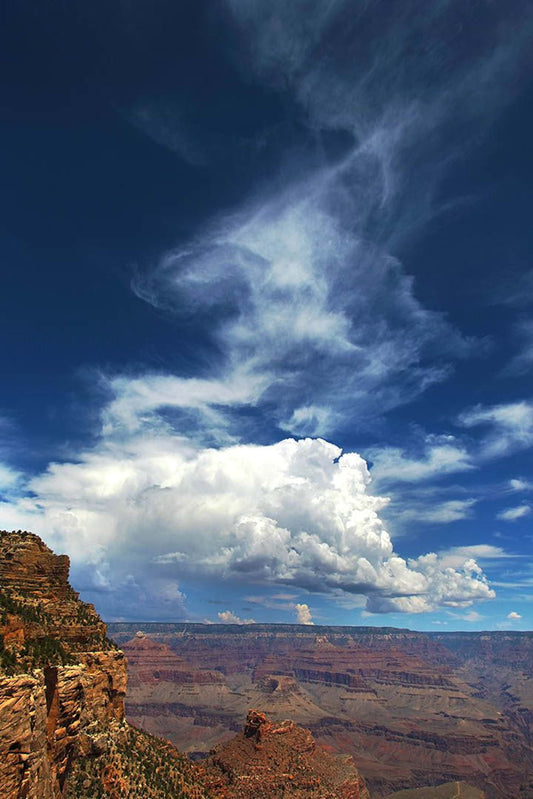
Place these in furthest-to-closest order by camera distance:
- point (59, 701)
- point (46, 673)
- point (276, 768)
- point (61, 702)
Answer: point (276, 768)
point (61, 702)
point (59, 701)
point (46, 673)

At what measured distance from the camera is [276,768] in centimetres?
10994

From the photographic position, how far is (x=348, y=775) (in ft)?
407

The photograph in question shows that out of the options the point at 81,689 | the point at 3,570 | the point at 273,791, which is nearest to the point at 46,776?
the point at 81,689

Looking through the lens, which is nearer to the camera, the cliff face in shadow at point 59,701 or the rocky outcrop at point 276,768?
the cliff face in shadow at point 59,701

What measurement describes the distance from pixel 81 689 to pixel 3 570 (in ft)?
55.7

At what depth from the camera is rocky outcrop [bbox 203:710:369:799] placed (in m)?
100

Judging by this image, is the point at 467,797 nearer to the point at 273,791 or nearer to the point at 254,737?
the point at 254,737

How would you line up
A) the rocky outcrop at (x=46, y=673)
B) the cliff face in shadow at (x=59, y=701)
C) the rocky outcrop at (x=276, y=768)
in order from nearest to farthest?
the rocky outcrop at (x=46, y=673) → the cliff face in shadow at (x=59, y=701) → the rocky outcrop at (x=276, y=768)

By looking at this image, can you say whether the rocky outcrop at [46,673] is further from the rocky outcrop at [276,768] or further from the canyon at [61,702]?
the rocky outcrop at [276,768]

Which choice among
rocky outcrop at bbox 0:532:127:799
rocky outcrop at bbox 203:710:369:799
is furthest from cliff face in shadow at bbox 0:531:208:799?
rocky outcrop at bbox 203:710:369:799

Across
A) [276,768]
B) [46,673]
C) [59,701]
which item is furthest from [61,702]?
[276,768]

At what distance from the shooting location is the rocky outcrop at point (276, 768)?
100 m

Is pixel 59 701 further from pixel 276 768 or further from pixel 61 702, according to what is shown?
pixel 276 768

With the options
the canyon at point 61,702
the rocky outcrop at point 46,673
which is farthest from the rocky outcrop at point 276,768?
the rocky outcrop at point 46,673
